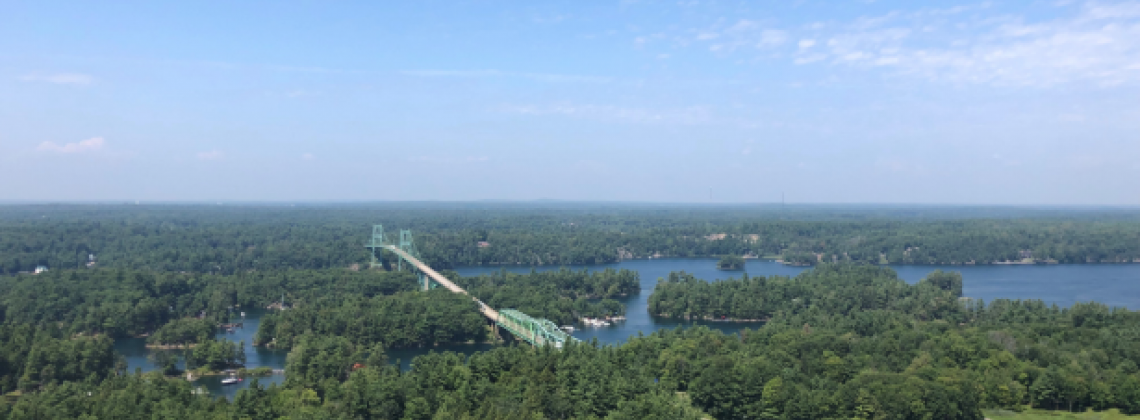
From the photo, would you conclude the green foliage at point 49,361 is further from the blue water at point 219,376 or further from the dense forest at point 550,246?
the dense forest at point 550,246

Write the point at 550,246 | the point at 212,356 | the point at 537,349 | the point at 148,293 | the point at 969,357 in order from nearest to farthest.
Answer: the point at 969,357 → the point at 537,349 → the point at 212,356 → the point at 148,293 → the point at 550,246

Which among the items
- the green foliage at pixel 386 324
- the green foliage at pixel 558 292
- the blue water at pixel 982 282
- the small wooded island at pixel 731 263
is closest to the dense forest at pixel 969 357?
the blue water at pixel 982 282

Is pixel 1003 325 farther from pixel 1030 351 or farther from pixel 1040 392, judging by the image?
pixel 1040 392

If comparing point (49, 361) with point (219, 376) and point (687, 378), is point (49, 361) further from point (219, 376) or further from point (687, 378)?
point (687, 378)

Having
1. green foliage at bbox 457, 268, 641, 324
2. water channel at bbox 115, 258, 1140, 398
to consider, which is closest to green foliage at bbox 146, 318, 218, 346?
water channel at bbox 115, 258, 1140, 398

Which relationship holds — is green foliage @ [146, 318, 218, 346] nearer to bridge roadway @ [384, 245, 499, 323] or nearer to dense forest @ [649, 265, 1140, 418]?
bridge roadway @ [384, 245, 499, 323]

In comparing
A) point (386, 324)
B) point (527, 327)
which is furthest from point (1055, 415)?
point (386, 324)

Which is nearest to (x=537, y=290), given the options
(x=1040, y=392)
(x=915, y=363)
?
(x=915, y=363)
